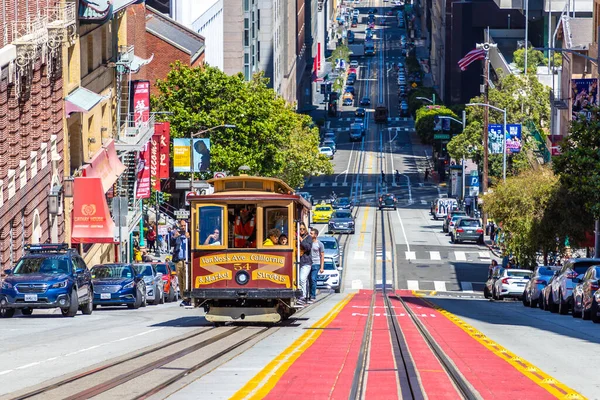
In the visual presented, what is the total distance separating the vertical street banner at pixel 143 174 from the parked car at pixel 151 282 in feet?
68.5

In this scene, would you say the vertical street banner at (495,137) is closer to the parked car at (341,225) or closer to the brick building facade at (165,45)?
the parked car at (341,225)

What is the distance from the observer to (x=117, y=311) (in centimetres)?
3591

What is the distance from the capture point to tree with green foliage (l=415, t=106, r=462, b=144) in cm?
13350

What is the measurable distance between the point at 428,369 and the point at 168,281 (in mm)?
29274

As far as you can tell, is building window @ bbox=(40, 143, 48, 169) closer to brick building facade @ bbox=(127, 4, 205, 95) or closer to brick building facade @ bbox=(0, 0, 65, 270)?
brick building facade @ bbox=(0, 0, 65, 270)

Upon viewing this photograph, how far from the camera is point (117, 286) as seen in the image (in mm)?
36875

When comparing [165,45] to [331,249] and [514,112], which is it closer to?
[514,112]

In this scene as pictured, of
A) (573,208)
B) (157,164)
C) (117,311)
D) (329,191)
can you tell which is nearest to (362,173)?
(329,191)

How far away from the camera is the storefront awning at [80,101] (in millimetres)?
49906

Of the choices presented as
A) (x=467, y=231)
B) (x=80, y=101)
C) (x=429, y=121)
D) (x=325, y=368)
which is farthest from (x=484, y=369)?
(x=429, y=121)

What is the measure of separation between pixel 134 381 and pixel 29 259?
17.1 meters

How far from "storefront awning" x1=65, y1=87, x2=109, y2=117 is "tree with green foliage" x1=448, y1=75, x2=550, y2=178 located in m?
42.4

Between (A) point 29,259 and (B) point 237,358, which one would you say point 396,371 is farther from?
(A) point 29,259

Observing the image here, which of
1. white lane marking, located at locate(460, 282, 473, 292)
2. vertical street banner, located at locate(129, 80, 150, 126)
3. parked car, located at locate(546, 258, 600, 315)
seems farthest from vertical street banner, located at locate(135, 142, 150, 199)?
parked car, located at locate(546, 258, 600, 315)
